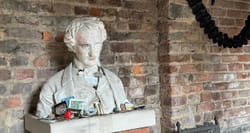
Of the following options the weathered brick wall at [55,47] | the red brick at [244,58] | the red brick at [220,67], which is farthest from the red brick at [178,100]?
the red brick at [244,58]

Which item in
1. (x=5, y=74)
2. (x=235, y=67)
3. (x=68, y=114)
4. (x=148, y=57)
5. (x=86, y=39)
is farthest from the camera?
(x=235, y=67)

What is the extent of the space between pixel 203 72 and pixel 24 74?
53.4 inches

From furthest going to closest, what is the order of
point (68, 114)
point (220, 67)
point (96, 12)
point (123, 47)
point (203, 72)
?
point (220, 67) → point (203, 72) → point (123, 47) → point (96, 12) → point (68, 114)

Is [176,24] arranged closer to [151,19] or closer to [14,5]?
[151,19]

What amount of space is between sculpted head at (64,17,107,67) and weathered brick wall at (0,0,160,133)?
330 mm

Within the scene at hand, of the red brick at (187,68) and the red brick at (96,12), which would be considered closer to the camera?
the red brick at (96,12)

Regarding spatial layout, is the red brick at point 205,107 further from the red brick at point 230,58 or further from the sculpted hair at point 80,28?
the sculpted hair at point 80,28

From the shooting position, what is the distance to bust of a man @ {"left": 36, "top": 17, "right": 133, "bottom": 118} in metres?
1.57

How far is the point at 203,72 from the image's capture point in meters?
2.42

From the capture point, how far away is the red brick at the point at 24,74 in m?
1.78

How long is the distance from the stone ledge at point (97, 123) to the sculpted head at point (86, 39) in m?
0.31

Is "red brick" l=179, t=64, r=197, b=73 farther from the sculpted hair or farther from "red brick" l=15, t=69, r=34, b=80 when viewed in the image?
"red brick" l=15, t=69, r=34, b=80

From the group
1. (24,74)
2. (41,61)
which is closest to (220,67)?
(41,61)

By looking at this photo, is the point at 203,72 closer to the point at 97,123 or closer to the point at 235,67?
the point at 235,67
